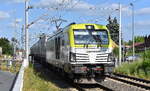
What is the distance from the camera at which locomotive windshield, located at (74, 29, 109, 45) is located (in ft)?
65.8

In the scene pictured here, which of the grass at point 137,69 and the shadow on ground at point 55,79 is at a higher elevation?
the grass at point 137,69

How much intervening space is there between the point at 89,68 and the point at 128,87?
8.03 ft

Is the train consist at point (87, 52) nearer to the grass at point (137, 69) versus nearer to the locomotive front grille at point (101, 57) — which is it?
the locomotive front grille at point (101, 57)

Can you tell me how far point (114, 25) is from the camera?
86438 mm

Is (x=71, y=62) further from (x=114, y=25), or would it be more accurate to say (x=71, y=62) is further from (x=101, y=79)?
(x=114, y=25)

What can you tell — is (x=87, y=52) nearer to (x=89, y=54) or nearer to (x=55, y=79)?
(x=89, y=54)

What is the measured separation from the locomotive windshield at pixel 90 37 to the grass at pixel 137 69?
8.00 meters

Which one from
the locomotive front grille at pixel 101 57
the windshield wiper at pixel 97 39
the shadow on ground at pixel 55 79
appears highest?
the windshield wiper at pixel 97 39

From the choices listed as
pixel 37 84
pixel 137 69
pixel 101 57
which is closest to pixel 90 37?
pixel 101 57

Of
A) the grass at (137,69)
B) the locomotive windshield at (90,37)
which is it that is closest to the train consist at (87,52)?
the locomotive windshield at (90,37)

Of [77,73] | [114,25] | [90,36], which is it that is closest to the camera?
[77,73]

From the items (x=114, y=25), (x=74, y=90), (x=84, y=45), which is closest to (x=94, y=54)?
(x=84, y=45)

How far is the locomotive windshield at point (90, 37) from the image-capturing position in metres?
20.0

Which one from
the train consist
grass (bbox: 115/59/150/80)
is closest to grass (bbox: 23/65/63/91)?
the train consist
